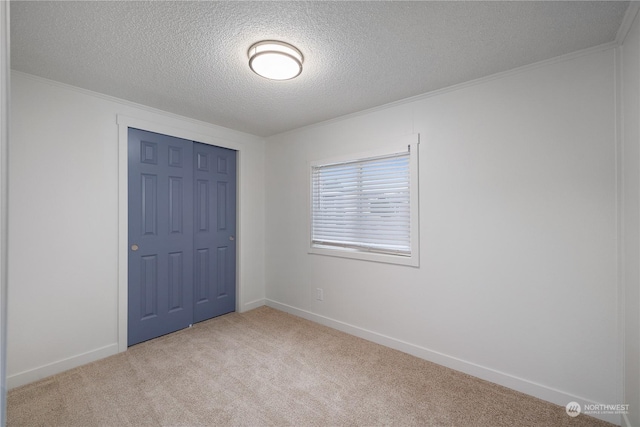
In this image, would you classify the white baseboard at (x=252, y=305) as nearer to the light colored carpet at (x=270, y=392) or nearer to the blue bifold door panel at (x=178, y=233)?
the blue bifold door panel at (x=178, y=233)

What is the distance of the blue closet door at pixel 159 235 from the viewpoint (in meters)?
2.77

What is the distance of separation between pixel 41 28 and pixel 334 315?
3240mm

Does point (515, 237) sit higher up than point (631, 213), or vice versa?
point (631, 213)

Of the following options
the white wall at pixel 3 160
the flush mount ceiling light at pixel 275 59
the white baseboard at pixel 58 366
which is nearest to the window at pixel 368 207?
the flush mount ceiling light at pixel 275 59

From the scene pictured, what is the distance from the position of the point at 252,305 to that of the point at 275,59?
9.99 ft

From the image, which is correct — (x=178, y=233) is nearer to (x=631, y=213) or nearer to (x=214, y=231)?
(x=214, y=231)

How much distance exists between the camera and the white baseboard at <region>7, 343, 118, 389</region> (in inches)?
82.4

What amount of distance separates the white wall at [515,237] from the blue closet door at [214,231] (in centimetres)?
172

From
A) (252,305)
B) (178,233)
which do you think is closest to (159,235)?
(178,233)

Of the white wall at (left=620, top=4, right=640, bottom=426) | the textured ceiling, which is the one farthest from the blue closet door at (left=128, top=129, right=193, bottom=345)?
the white wall at (left=620, top=4, right=640, bottom=426)

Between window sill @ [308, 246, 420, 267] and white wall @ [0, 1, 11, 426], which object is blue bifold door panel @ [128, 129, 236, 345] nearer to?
window sill @ [308, 246, 420, 267]

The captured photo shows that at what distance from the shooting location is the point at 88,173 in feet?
8.06

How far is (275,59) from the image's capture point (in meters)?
1.81

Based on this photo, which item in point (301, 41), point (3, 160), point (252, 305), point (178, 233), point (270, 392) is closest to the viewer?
point (3, 160)
